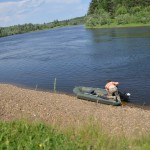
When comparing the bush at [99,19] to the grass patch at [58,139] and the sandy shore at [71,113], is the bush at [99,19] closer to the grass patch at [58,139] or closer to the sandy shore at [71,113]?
the sandy shore at [71,113]

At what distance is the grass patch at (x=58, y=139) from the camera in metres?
9.48

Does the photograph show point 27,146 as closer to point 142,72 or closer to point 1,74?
point 142,72

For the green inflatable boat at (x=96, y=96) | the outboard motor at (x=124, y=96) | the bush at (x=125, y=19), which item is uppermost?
the bush at (x=125, y=19)

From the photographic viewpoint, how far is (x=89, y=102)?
2541cm

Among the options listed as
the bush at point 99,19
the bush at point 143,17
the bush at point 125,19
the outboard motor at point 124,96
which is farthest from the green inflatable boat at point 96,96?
the bush at point 99,19

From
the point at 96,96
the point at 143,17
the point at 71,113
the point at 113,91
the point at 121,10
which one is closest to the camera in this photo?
the point at 71,113

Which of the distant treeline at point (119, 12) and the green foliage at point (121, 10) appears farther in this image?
the green foliage at point (121, 10)

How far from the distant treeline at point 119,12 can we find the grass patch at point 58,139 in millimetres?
107864

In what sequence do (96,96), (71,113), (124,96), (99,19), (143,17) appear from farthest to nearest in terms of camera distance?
(99,19) < (143,17) < (124,96) < (96,96) < (71,113)

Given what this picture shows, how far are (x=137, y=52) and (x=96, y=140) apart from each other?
150ft

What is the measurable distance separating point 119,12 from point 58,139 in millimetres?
128628

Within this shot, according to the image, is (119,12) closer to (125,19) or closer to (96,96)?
(125,19)

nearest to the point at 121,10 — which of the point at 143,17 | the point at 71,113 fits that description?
the point at 143,17

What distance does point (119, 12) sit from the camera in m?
134
